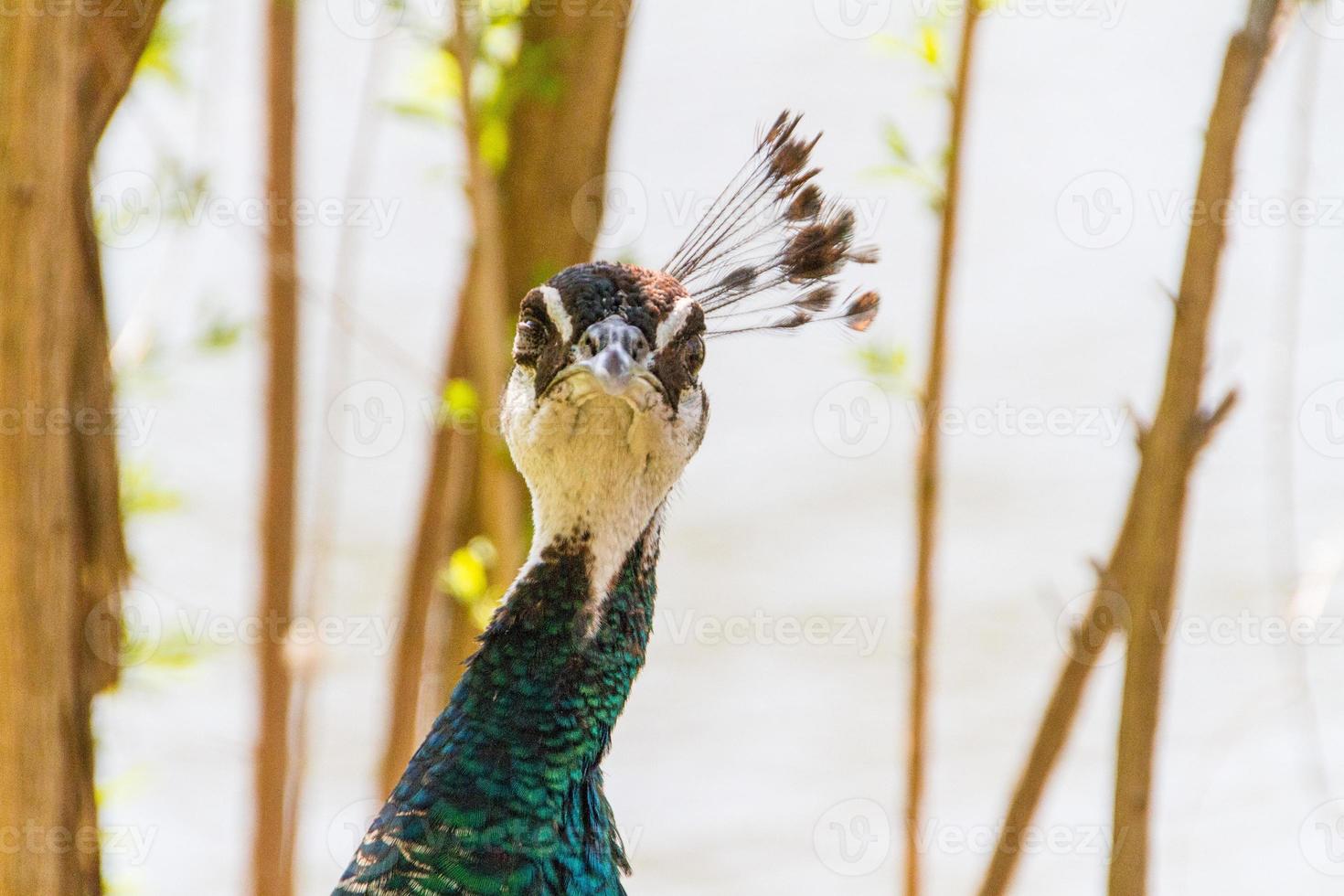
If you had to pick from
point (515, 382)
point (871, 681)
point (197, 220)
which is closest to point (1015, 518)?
point (871, 681)

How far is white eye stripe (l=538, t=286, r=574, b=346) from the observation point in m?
1.17

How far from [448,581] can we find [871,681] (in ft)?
6.41

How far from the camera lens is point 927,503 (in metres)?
1.62

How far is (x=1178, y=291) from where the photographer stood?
112cm

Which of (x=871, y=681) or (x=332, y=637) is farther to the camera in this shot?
(x=871, y=681)

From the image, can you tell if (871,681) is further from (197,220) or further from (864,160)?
(197,220)

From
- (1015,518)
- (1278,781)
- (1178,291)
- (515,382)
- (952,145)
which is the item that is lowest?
(1278,781)

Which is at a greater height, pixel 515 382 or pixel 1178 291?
pixel 1178 291
